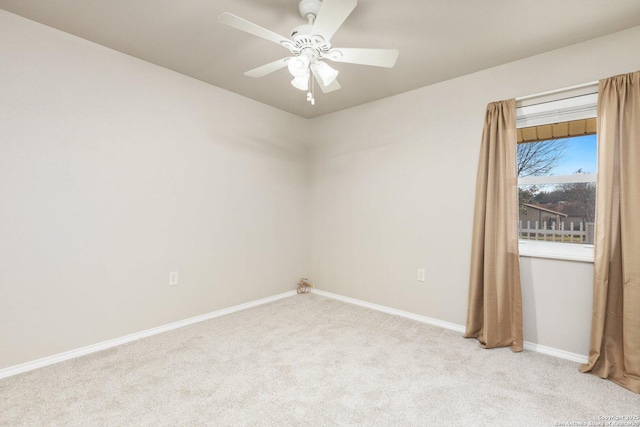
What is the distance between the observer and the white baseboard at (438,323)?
2247 mm

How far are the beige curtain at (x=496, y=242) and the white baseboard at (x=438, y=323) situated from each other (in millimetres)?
172

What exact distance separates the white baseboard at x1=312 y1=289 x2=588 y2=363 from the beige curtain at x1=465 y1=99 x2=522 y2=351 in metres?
0.17

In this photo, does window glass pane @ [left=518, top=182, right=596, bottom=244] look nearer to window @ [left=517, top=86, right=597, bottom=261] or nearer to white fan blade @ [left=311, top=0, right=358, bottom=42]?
window @ [left=517, top=86, right=597, bottom=261]

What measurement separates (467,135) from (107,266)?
10.6 ft

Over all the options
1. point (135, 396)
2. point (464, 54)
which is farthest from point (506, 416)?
point (464, 54)

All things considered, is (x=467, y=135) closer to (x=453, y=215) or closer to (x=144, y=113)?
(x=453, y=215)

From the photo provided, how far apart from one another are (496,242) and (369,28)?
190 cm

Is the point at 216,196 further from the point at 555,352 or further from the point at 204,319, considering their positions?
the point at 555,352

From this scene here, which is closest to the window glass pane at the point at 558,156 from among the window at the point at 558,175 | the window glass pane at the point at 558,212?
the window at the point at 558,175

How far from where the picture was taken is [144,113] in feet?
8.44

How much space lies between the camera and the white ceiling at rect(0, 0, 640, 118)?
1834 millimetres

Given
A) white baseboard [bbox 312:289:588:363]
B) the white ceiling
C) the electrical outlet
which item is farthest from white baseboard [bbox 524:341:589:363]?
the electrical outlet

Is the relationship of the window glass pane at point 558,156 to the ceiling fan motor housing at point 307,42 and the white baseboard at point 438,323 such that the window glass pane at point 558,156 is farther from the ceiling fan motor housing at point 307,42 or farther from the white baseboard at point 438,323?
the ceiling fan motor housing at point 307,42

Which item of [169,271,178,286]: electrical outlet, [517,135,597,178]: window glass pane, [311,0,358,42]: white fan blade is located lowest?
[169,271,178,286]: electrical outlet
